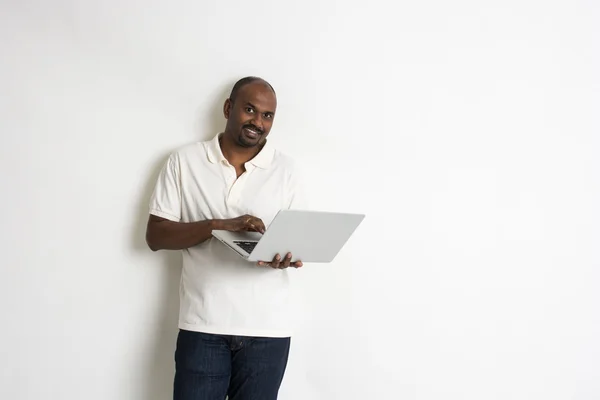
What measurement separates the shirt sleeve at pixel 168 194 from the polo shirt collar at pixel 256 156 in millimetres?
111

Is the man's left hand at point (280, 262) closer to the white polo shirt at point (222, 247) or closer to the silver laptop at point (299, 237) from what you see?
the silver laptop at point (299, 237)

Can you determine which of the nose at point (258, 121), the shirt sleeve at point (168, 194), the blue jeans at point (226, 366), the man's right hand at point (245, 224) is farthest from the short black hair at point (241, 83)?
the blue jeans at point (226, 366)

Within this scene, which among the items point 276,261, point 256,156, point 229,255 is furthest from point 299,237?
point 256,156

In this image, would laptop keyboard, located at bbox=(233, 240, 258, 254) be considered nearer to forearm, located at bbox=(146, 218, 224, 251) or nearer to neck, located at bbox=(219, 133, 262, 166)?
forearm, located at bbox=(146, 218, 224, 251)

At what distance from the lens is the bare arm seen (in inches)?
70.2

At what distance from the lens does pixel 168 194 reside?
195 cm

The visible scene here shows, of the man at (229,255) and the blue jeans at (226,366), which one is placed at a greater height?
the man at (229,255)

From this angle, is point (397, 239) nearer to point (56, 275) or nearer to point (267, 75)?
point (267, 75)

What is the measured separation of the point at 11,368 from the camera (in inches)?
79.1

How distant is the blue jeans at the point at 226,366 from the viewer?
185 centimetres

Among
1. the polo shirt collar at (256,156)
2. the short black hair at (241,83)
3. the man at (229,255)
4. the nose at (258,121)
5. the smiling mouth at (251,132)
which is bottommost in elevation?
the man at (229,255)

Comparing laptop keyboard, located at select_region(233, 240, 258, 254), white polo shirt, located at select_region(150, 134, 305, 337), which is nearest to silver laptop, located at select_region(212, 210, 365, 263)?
laptop keyboard, located at select_region(233, 240, 258, 254)

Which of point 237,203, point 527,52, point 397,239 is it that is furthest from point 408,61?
point 237,203

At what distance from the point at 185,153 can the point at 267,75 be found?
0.41 metres
